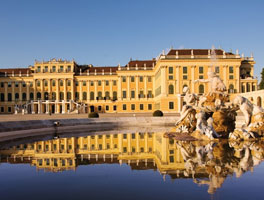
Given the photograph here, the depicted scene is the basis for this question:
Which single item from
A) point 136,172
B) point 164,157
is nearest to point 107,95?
point 164,157

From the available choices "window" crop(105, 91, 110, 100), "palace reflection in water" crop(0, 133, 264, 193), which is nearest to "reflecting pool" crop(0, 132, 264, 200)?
"palace reflection in water" crop(0, 133, 264, 193)

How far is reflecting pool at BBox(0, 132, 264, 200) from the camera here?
5.41m

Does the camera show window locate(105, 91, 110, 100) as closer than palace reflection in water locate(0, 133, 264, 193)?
No

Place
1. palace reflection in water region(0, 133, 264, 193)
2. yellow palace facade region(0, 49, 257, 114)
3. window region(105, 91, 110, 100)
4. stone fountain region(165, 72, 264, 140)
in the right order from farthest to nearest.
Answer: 1. window region(105, 91, 110, 100)
2. yellow palace facade region(0, 49, 257, 114)
3. stone fountain region(165, 72, 264, 140)
4. palace reflection in water region(0, 133, 264, 193)

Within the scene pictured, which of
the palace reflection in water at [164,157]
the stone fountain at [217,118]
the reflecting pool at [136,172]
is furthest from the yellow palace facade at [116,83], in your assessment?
the reflecting pool at [136,172]

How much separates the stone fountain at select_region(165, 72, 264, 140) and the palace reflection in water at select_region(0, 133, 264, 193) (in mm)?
1097

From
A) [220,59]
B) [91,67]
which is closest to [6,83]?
[91,67]

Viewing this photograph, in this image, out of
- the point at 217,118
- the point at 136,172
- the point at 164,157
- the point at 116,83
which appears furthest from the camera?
the point at 116,83

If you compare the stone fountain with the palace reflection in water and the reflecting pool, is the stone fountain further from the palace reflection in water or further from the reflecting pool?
the reflecting pool

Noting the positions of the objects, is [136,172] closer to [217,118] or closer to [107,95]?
[217,118]

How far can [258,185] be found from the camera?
5.80m

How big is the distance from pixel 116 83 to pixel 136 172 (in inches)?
2177

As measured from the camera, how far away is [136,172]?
7.14 metres

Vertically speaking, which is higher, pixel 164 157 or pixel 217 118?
pixel 217 118
